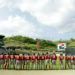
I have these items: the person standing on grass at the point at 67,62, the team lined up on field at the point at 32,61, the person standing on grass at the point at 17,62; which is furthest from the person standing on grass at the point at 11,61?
the person standing on grass at the point at 67,62

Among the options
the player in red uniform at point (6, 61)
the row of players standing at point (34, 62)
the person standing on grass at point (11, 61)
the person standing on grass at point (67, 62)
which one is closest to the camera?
the player in red uniform at point (6, 61)

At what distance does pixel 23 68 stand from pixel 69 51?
774cm

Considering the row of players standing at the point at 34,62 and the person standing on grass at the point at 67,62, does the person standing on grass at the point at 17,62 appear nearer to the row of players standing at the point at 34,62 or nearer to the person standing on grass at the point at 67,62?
the row of players standing at the point at 34,62

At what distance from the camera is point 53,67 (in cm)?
2722

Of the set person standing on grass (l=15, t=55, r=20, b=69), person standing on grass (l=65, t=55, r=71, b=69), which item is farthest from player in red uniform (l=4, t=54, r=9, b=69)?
person standing on grass (l=65, t=55, r=71, b=69)

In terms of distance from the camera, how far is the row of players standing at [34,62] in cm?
2744

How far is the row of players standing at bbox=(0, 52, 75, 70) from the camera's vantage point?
27.4 m

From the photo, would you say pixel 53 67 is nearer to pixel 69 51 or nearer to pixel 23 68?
pixel 23 68

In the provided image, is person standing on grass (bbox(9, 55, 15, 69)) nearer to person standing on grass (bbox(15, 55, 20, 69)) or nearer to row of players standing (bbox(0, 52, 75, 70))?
row of players standing (bbox(0, 52, 75, 70))

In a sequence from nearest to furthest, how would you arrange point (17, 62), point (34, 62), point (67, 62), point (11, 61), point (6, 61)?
point (17, 62)
point (6, 61)
point (11, 61)
point (34, 62)
point (67, 62)

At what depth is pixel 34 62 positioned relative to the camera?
28109 mm

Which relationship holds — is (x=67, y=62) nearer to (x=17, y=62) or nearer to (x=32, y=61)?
(x=32, y=61)

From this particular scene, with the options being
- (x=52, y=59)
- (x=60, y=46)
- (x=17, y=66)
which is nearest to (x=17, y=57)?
(x=17, y=66)

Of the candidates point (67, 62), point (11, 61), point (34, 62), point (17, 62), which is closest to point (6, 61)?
point (11, 61)
